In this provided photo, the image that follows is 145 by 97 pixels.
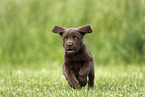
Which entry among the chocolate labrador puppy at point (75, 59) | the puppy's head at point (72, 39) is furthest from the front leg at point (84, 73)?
the puppy's head at point (72, 39)

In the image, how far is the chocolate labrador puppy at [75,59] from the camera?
522cm

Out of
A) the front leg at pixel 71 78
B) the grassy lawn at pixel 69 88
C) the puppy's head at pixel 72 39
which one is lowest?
the grassy lawn at pixel 69 88

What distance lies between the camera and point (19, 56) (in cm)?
1048

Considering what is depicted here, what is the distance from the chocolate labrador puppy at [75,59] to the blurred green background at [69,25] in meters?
4.63

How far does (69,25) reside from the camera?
1105 centimetres

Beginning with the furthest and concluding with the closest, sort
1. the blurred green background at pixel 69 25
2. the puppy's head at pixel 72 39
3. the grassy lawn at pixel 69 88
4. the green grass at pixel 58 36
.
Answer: the blurred green background at pixel 69 25, the green grass at pixel 58 36, the puppy's head at pixel 72 39, the grassy lawn at pixel 69 88

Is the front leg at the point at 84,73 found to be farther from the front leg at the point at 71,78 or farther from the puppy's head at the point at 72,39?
the puppy's head at the point at 72,39

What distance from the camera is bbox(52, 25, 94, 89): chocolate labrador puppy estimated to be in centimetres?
522

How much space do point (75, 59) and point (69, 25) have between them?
576 centimetres

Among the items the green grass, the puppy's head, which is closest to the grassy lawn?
the puppy's head

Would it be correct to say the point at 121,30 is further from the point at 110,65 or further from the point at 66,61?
the point at 66,61

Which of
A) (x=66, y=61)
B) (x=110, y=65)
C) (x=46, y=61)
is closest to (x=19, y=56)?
(x=46, y=61)

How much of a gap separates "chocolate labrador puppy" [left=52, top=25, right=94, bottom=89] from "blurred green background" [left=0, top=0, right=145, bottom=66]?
4.63m

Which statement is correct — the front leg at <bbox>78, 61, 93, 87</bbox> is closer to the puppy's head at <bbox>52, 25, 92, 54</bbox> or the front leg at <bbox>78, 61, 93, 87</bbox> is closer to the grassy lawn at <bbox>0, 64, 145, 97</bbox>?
the grassy lawn at <bbox>0, 64, 145, 97</bbox>
